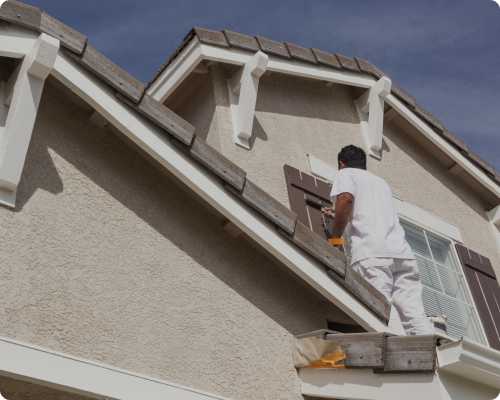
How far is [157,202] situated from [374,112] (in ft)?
12.3

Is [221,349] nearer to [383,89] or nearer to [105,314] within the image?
[105,314]

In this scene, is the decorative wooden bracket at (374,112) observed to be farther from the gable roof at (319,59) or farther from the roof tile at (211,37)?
the roof tile at (211,37)

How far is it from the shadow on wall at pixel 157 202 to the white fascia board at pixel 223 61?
1904 millimetres

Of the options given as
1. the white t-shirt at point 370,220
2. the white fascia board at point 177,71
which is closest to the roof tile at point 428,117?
the white t-shirt at point 370,220

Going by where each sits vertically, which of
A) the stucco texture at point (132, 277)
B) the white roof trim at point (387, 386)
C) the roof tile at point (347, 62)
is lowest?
the white roof trim at point (387, 386)

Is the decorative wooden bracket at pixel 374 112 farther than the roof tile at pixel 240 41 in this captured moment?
Yes

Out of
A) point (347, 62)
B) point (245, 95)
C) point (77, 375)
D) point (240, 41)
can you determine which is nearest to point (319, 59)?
point (347, 62)

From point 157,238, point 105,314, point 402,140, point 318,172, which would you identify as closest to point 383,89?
point 402,140

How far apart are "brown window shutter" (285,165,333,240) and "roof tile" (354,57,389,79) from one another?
5.97ft

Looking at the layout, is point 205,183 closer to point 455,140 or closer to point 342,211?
point 342,211

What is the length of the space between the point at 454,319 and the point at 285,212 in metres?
3.37

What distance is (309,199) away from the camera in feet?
16.8

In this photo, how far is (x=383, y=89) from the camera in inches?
256

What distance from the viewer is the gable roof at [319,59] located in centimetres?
521
